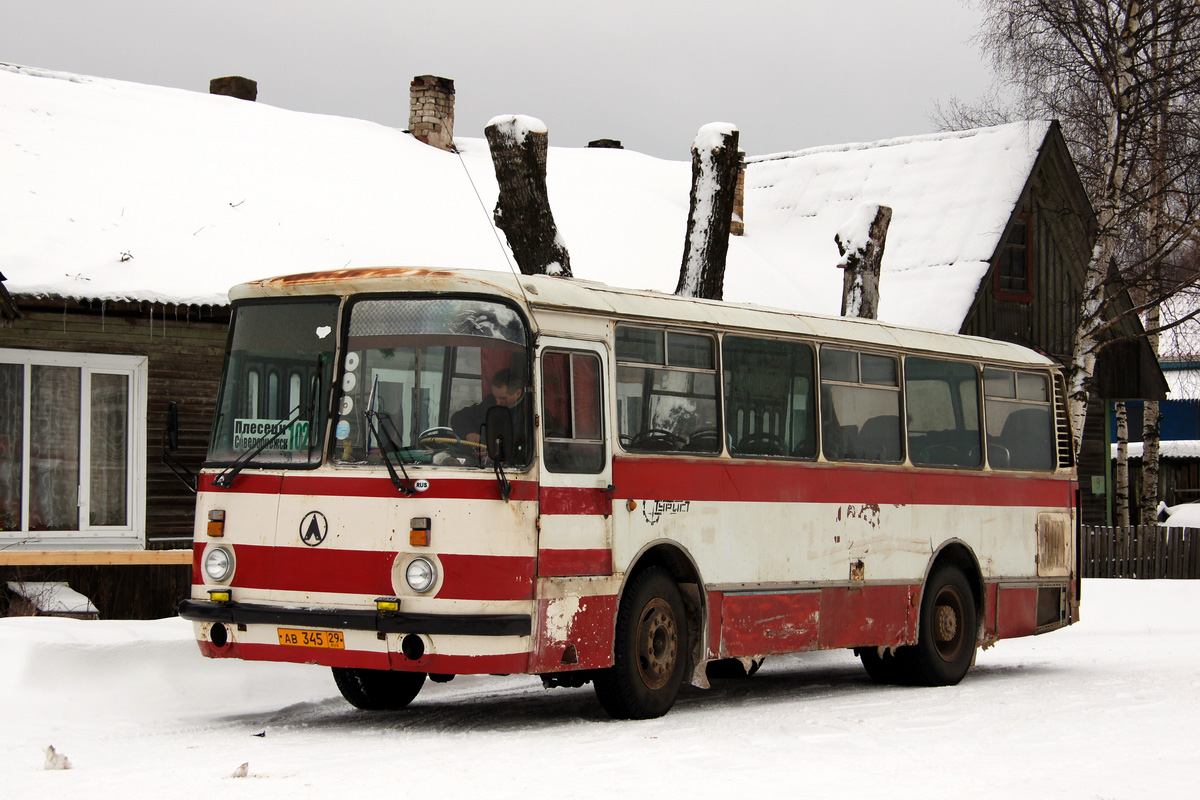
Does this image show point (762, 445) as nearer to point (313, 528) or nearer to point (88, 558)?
point (313, 528)

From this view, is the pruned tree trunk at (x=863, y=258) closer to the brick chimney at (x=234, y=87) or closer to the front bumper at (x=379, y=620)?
the front bumper at (x=379, y=620)

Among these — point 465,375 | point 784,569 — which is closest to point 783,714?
point 784,569

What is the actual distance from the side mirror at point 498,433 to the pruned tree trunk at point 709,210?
7.66 meters

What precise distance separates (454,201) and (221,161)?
373cm

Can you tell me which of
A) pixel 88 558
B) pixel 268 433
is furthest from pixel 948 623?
pixel 88 558

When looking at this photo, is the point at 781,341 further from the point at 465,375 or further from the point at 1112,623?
the point at 1112,623

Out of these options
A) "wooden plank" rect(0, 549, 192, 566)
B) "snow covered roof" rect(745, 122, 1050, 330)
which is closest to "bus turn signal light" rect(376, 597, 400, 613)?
"wooden plank" rect(0, 549, 192, 566)

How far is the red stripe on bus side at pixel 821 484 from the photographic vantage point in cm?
1055

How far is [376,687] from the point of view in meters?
11.1

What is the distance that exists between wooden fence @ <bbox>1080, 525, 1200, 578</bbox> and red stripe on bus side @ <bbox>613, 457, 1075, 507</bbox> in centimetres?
1284

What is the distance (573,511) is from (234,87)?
20.7m

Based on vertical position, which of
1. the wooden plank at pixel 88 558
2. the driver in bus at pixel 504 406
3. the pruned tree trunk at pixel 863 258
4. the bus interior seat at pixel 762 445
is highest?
the pruned tree trunk at pixel 863 258

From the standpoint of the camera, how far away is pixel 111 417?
1788 centimetres

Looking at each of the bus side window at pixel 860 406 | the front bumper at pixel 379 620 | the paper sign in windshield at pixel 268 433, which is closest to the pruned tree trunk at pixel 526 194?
the bus side window at pixel 860 406
